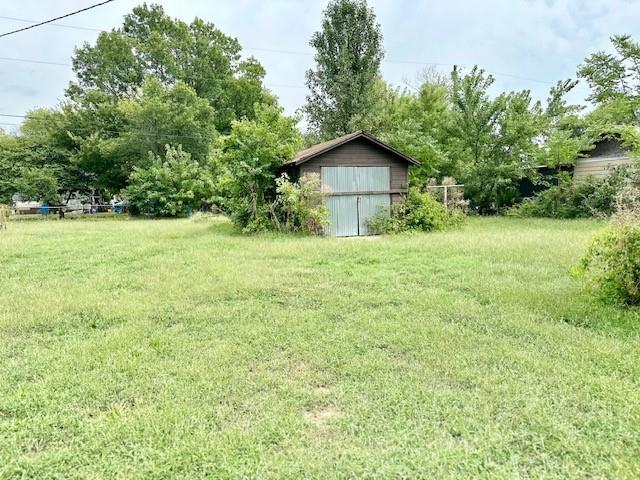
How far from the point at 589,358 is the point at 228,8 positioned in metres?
11.6

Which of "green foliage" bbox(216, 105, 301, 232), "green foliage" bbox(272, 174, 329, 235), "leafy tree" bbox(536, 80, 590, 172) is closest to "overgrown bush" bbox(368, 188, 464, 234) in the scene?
"green foliage" bbox(272, 174, 329, 235)

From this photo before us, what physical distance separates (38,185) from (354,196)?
63.7ft

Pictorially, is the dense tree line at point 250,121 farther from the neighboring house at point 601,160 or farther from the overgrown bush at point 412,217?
the overgrown bush at point 412,217

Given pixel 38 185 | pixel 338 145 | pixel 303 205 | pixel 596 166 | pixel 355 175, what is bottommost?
pixel 303 205

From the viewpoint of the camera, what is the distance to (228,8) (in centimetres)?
1119

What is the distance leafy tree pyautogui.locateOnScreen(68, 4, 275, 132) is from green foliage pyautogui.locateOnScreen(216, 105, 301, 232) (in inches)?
668

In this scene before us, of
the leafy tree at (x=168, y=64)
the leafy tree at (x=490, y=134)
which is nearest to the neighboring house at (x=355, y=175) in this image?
the leafy tree at (x=490, y=134)

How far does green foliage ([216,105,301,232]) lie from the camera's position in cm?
1186

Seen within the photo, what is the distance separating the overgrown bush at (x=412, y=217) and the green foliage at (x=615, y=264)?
24.9 ft

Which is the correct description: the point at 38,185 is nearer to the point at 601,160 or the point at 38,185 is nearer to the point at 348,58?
the point at 348,58

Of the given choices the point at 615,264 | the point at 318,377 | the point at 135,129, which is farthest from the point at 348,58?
the point at 318,377

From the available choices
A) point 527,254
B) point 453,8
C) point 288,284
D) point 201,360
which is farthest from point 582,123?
point 201,360

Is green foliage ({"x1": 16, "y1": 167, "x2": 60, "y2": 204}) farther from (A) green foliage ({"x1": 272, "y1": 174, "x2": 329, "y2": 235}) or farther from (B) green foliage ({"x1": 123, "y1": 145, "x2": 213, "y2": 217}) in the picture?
(A) green foliage ({"x1": 272, "y1": 174, "x2": 329, "y2": 235})

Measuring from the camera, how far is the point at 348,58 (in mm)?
20219
